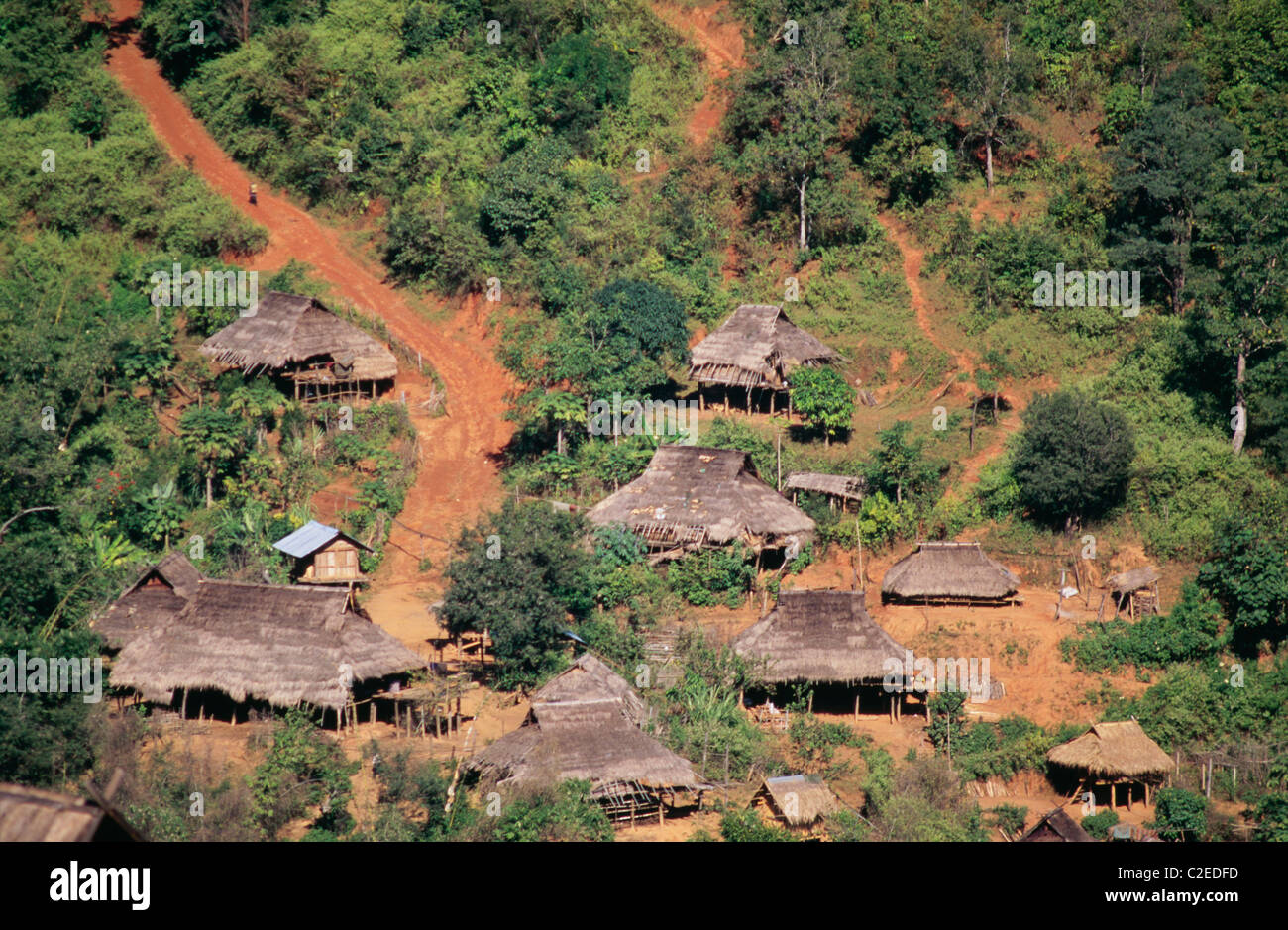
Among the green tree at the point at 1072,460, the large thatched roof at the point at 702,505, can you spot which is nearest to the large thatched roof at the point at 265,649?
the large thatched roof at the point at 702,505

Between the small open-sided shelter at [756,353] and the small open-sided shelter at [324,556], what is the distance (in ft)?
35.6

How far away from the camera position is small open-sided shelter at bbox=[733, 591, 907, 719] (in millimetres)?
31719

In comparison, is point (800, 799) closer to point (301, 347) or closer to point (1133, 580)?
point (1133, 580)

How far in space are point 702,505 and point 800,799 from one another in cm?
957

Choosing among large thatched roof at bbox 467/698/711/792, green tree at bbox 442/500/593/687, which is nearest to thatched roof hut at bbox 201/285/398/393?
green tree at bbox 442/500/593/687

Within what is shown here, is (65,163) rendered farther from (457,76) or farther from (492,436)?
(492,436)

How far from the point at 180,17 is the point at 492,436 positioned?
2202 centimetres

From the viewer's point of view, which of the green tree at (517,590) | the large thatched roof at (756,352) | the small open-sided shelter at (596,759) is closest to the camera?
the small open-sided shelter at (596,759)

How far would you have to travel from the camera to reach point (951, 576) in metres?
34.9

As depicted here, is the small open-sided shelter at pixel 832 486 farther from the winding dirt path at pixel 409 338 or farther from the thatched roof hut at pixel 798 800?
the thatched roof hut at pixel 798 800

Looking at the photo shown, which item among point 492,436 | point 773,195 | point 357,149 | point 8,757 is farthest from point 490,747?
point 357,149

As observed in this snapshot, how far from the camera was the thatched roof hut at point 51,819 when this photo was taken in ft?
43.4

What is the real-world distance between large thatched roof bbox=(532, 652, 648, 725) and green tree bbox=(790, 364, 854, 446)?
11.9 metres

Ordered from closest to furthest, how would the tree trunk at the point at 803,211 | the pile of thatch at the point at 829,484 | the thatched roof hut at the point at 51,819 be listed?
the thatched roof hut at the point at 51,819 → the pile of thatch at the point at 829,484 → the tree trunk at the point at 803,211
